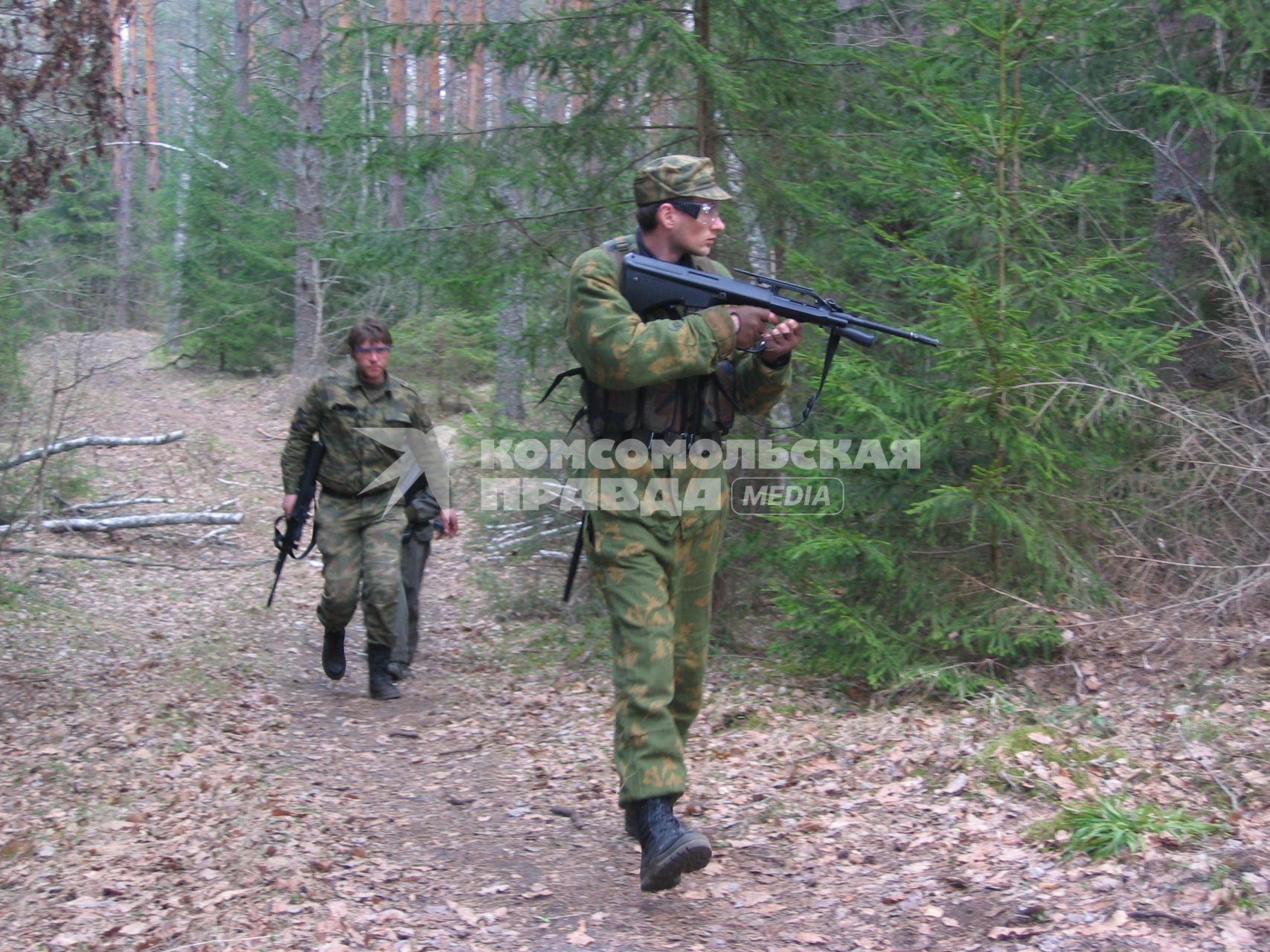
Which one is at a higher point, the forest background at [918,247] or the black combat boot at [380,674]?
the forest background at [918,247]

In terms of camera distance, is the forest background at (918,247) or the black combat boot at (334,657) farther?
the black combat boot at (334,657)

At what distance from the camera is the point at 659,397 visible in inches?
177

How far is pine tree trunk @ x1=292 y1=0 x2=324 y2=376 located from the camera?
18.6 meters

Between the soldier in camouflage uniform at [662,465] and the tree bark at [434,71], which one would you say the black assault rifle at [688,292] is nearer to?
the soldier in camouflage uniform at [662,465]

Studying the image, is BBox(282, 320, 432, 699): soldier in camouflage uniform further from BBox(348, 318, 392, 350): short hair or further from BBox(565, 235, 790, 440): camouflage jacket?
BBox(565, 235, 790, 440): camouflage jacket

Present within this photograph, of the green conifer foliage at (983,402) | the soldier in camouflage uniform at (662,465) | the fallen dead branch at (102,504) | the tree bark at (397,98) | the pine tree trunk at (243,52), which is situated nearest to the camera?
the soldier in camouflage uniform at (662,465)

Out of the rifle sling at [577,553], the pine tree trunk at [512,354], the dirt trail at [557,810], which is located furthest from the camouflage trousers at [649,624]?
the pine tree trunk at [512,354]

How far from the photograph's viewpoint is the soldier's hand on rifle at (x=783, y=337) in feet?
14.6

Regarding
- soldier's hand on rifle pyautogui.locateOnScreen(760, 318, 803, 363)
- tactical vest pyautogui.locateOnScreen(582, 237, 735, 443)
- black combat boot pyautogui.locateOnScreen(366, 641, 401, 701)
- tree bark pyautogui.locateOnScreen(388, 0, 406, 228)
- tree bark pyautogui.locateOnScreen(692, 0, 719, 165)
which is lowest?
black combat boot pyautogui.locateOnScreen(366, 641, 401, 701)

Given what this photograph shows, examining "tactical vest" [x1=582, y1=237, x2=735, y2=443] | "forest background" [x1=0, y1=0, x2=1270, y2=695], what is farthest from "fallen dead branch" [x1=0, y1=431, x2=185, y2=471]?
"tactical vest" [x1=582, y1=237, x2=735, y2=443]

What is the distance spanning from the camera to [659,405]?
4488mm

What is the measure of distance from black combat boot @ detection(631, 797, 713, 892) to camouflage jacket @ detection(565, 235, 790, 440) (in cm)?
143

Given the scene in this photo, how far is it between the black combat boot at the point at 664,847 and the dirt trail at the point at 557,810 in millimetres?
201

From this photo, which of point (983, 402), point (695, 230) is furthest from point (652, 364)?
point (983, 402)
